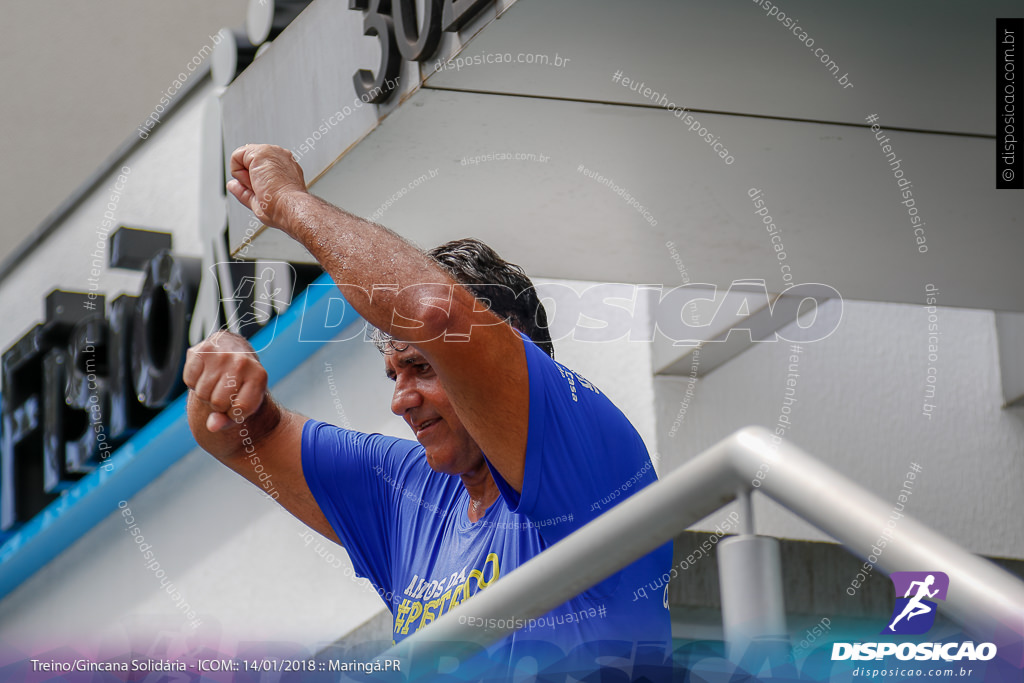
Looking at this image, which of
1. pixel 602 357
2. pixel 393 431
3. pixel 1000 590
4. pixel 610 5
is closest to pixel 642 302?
pixel 602 357

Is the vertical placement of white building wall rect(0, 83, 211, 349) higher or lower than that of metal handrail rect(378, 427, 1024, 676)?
higher

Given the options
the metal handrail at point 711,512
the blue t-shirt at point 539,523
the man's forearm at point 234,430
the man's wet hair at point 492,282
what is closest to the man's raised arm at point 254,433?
the man's forearm at point 234,430

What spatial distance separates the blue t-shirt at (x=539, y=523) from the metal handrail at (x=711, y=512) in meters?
0.24

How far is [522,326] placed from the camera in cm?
181

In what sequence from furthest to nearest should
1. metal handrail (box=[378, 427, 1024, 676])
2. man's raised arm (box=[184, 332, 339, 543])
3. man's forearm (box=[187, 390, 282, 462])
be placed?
man's forearm (box=[187, 390, 282, 462]) → man's raised arm (box=[184, 332, 339, 543]) → metal handrail (box=[378, 427, 1024, 676])

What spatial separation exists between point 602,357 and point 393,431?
64cm

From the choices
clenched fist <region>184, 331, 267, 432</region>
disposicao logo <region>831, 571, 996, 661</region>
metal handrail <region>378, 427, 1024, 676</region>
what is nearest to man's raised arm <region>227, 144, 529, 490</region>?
clenched fist <region>184, 331, 267, 432</region>

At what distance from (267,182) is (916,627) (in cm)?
109

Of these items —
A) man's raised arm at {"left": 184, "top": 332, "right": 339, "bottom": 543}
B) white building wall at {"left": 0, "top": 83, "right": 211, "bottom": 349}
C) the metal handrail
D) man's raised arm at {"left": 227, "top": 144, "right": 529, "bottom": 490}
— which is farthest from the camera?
white building wall at {"left": 0, "top": 83, "right": 211, "bottom": 349}

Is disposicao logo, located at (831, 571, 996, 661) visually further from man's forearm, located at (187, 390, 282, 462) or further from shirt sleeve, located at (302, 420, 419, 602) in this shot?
man's forearm, located at (187, 390, 282, 462)

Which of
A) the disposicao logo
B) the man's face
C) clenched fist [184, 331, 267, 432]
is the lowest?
the disposicao logo

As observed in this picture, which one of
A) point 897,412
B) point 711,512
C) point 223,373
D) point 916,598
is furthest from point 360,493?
point 897,412

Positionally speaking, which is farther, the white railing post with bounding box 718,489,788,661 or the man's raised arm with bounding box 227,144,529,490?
the man's raised arm with bounding box 227,144,529,490

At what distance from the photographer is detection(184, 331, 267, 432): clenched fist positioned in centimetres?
178
